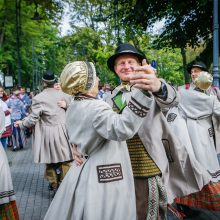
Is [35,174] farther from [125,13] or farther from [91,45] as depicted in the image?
[91,45]

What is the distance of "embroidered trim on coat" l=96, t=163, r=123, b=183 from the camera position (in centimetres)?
285

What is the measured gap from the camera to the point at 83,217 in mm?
2875

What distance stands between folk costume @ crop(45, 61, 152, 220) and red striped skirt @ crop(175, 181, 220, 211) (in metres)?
2.44

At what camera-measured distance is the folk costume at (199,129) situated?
5.35m

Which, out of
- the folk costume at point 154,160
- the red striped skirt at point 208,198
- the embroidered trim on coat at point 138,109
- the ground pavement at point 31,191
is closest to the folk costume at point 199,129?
the red striped skirt at point 208,198

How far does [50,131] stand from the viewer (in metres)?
6.86

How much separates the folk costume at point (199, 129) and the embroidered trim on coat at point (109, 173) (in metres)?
2.62

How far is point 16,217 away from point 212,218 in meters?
2.44

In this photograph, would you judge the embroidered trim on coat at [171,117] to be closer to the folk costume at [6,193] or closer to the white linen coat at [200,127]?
the white linen coat at [200,127]

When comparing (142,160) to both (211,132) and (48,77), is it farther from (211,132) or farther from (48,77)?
(48,77)

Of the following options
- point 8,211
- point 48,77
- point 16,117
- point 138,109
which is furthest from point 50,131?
point 16,117

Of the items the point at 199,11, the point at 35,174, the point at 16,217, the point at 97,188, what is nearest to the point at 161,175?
the point at 97,188

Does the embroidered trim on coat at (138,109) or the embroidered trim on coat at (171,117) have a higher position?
the embroidered trim on coat at (138,109)

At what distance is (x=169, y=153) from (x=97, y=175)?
805 millimetres
